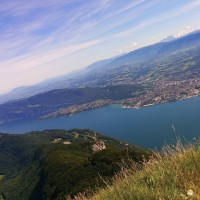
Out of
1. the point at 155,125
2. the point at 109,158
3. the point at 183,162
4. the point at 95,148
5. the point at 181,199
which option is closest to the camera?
the point at 181,199

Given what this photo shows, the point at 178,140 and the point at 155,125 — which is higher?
the point at 178,140

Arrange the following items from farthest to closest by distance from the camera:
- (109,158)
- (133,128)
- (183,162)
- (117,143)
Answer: (133,128) < (117,143) < (109,158) < (183,162)

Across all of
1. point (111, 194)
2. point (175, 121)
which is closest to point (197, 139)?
point (111, 194)

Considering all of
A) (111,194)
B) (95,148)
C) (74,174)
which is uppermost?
(111,194)

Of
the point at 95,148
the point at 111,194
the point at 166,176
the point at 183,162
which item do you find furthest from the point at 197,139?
the point at 95,148

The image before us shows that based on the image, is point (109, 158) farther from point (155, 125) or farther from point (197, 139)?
point (155, 125)

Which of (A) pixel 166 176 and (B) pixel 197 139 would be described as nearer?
(A) pixel 166 176
